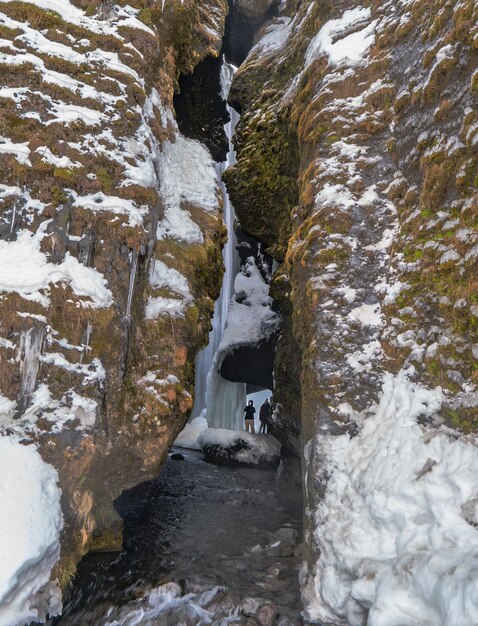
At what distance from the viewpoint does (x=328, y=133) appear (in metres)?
7.79

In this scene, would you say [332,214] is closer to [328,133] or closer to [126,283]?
[328,133]

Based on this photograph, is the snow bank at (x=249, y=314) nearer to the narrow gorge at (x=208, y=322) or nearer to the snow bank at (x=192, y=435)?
the snow bank at (x=192, y=435)

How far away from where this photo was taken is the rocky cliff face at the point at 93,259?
6.83m

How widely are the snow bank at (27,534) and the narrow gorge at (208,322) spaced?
3 centimetres

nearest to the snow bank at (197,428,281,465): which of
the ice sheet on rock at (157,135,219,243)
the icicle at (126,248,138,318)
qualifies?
the ice sheet on rock at (157,135,219,243)

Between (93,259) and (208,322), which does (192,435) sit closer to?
(208,322)

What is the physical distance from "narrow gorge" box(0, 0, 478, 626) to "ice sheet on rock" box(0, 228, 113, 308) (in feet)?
0.12

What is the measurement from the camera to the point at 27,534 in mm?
5621

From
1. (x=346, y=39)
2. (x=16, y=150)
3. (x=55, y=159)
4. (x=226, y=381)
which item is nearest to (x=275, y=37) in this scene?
(x=346, y=39)

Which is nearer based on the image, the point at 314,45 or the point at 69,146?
the point at 69,146

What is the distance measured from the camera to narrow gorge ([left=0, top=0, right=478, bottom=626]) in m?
4.77

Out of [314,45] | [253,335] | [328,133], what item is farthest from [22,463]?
[253,335]

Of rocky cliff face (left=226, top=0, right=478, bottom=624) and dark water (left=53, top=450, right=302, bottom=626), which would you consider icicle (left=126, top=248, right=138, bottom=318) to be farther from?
dark water (left=53, top=450, right=302, bottom=626)

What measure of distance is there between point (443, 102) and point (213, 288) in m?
5.71
